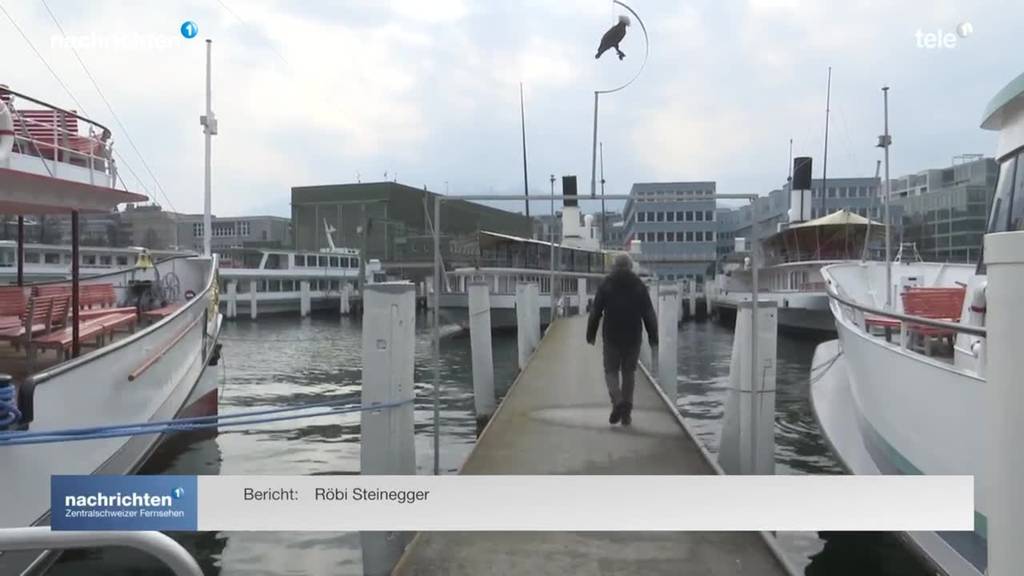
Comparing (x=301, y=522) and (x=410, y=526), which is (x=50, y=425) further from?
(x=410, y=526)

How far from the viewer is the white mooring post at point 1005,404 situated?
1492 mm

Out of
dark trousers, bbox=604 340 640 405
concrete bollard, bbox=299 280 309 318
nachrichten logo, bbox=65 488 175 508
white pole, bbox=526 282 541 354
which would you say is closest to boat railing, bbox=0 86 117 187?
nachrichten logo, bbox=65 488 175 508

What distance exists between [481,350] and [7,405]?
5.87 meters

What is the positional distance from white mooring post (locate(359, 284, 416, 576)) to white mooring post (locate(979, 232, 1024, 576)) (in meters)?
2.38

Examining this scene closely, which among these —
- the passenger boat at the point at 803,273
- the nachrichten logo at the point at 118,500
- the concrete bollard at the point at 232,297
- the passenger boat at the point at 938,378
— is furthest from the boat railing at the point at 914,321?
the concrete bollard at the point at 232,297

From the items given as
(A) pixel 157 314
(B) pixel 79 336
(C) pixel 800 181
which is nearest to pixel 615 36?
(C) pixel 800 181

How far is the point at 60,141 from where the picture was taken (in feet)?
13.9

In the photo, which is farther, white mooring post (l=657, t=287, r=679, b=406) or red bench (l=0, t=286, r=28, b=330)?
white mooring post (l=657, t=287, r=679, b=406)

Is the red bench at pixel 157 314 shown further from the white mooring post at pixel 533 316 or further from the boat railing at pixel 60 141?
the white mooring post at pixel 533 316

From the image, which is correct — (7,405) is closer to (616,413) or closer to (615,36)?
(615,36)

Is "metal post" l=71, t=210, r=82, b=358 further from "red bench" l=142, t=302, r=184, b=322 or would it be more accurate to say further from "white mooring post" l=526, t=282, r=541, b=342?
"white mooring post" l=526, t=282, r=541, b=342

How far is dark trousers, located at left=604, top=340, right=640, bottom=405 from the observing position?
539 centimetres

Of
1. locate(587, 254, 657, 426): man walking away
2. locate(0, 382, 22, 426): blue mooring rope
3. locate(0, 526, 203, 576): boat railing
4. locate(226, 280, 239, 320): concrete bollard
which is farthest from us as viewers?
locate(226, 280, 239, 320): concrete bollard

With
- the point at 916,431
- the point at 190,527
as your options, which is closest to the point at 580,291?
the point at 916,431
